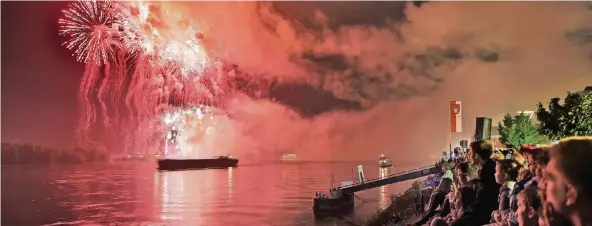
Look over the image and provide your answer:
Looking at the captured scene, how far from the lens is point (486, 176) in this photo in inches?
103

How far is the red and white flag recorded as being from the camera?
8.82 m

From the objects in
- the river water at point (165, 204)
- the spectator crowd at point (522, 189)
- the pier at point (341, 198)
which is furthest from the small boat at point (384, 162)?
the spectator crowd at point (522, 189)

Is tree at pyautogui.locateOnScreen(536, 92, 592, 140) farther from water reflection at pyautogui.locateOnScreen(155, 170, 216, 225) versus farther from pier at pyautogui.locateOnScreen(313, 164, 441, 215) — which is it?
water reflection at pyautogui.locateOnScreen(155, 170, 216, 225)

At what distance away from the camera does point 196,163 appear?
120ft

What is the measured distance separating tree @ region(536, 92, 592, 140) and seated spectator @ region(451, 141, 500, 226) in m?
4.87

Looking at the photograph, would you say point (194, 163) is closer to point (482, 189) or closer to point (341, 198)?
point (341, 198)

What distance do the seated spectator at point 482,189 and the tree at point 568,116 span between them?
487cm

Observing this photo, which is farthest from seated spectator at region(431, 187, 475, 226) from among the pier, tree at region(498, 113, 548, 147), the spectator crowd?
tree at region(498, 113, 548, 147)

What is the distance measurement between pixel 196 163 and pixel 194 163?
24cm

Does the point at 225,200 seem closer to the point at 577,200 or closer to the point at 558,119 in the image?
the point at 558,119

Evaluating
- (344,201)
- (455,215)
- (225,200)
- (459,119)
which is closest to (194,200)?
(225,200)

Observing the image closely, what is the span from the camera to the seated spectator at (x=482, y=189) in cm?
256

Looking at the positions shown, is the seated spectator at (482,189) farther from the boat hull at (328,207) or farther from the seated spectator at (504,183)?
the boat hull at (328,207)

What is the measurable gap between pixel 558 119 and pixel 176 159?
33093 millimetres
